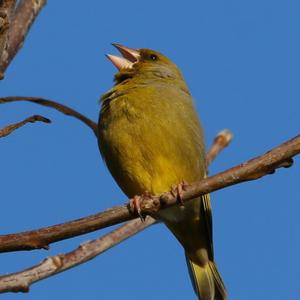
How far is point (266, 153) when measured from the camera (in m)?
2.69

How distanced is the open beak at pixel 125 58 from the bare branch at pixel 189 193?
292 centimetres

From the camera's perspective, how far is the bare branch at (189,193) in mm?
2523

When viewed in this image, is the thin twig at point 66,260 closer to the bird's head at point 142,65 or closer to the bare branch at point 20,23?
the bare branch at point 20,23

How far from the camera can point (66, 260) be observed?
318 centimetres

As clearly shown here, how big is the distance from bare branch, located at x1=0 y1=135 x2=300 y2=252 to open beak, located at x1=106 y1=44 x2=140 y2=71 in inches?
115

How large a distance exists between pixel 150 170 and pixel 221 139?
3.98 ft

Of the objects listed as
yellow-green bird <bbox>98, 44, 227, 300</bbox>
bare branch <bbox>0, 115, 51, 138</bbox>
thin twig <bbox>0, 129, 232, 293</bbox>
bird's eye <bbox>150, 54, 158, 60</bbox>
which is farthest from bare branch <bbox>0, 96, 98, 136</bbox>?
bird's eye <bbox>150, 54, 158, 60</bbox>

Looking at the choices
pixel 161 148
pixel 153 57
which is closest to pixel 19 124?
pixel 161 148

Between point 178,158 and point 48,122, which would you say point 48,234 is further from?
point 178,158

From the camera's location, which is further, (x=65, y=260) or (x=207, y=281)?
(x=207, y=281)

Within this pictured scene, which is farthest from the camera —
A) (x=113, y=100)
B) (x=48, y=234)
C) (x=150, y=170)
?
(x=113, y=100)

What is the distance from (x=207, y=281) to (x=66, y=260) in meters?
2.37

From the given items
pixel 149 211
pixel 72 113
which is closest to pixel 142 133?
pixel 72 113

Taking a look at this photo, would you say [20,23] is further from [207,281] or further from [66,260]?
[207,281]
